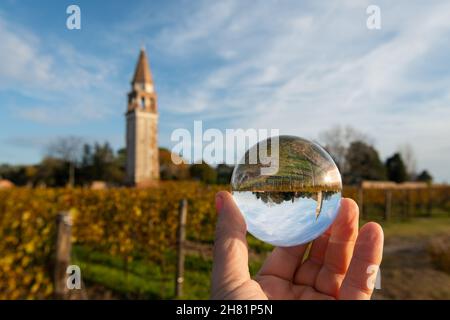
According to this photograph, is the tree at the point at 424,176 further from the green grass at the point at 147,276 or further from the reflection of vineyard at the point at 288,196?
the reflection of vineyard at the point at 288,196

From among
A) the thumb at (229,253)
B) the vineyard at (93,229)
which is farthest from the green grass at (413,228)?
the thumb at (229,253)

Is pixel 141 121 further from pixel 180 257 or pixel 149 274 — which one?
pixel 180 257

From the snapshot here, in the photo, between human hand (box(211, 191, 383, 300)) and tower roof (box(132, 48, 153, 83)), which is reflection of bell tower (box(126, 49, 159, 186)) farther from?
human hand (box(211, 191, 383, 300))

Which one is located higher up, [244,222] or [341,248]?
[244,222]

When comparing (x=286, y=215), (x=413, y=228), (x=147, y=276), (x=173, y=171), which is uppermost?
(x=173, y=171)

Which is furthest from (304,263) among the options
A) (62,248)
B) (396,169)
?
(396,169)
